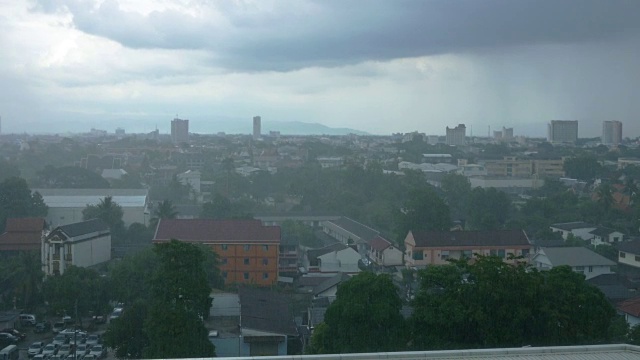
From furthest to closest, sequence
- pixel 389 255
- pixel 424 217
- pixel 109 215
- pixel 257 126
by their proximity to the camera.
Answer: pixel 257 126
pixel 109 215
pixel 424 217
pixel 389 255

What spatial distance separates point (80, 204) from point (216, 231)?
5.96 metres

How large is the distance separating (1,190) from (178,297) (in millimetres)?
8992

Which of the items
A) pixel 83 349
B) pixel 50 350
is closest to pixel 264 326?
pixel 83 349

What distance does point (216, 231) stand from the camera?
9.34 m

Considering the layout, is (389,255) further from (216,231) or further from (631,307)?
(631,307)

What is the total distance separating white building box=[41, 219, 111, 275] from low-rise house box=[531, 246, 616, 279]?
237 inches

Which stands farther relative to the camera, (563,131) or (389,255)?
(563,131)

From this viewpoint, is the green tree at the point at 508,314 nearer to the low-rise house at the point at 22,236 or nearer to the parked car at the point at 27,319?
the parked car at the point at 27,319

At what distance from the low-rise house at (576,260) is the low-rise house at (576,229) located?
2.35 metres

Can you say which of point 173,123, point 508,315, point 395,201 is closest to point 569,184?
point 395,201

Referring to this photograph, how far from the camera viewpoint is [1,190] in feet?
42.3

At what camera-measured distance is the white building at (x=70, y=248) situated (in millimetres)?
9258

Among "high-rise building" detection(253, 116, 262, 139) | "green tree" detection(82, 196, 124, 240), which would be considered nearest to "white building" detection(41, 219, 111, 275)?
"green tree" detection(82, 196, 124, 240)

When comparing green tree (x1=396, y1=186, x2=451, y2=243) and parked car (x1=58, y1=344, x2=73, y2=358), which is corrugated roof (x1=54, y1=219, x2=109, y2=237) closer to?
parked car (x1=58, y1=344, x2=73, y2=358)
